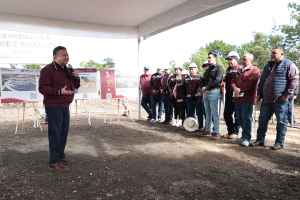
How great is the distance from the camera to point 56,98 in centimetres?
335

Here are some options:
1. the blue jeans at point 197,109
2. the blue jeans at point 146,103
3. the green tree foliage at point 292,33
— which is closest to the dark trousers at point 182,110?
the blue jeans at point 197,109

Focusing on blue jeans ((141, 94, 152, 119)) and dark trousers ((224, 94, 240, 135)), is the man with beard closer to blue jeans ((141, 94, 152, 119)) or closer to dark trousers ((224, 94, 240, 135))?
dark trousers ((224, 94, 240, 135))

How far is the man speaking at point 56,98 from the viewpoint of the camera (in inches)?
129

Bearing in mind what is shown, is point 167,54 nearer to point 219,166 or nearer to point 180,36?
point 180,36

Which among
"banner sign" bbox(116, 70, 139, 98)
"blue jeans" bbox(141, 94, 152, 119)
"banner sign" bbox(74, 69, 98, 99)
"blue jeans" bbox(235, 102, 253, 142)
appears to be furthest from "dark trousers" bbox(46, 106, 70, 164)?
"blue jeans" bbox(141, 94, 152, 119)

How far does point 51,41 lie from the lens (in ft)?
22.6

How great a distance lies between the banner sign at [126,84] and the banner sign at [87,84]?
0.88 meters

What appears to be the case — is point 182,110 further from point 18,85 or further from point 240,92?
point 18,85

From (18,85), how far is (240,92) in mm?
6238

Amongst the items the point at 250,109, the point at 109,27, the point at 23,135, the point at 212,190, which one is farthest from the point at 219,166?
the point at 109,27

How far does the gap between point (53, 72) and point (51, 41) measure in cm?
417

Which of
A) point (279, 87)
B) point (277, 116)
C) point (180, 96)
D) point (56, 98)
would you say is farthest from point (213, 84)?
point (56, 98)

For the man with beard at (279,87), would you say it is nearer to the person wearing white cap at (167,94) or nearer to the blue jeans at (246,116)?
the blue jeans at (246,116)

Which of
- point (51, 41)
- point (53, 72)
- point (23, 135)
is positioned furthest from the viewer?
point (51, 41)
